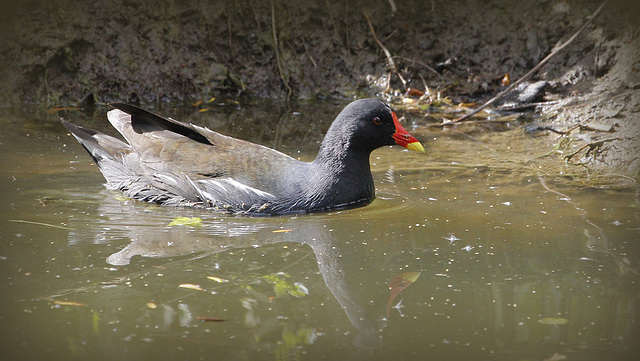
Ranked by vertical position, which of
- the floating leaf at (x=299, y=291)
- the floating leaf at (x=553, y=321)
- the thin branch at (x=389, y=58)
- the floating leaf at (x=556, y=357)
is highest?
the thin branch at (x=389, y=58)

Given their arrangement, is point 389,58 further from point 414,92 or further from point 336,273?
point 336,273

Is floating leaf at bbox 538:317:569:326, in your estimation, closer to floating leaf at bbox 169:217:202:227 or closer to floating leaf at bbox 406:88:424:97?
floating leaf at bbox 169:217:202:227

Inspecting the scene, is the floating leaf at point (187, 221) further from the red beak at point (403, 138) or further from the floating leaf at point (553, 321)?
the floating leaf at point (553, 321)

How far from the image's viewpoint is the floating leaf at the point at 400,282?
4047 millimetres

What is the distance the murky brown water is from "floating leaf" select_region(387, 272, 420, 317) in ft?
0.05

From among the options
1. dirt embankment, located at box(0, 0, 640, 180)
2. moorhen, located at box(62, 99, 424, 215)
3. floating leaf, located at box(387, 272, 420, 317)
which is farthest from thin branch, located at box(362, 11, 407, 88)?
floating leaf, located at box(387, 272, 420, 317)

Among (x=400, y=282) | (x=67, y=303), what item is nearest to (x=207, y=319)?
(x=67, y=303)

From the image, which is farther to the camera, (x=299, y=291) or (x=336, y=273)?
(x=336, y=273)

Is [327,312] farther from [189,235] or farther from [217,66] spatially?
[217,66]

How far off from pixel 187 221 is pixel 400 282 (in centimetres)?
183

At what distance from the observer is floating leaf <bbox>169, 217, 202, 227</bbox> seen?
5.25m

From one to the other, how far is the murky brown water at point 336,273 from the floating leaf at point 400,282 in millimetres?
17

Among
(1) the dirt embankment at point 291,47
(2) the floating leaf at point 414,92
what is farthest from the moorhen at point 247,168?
(2) the floating leaf at point 414,92

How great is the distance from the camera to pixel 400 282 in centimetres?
420
